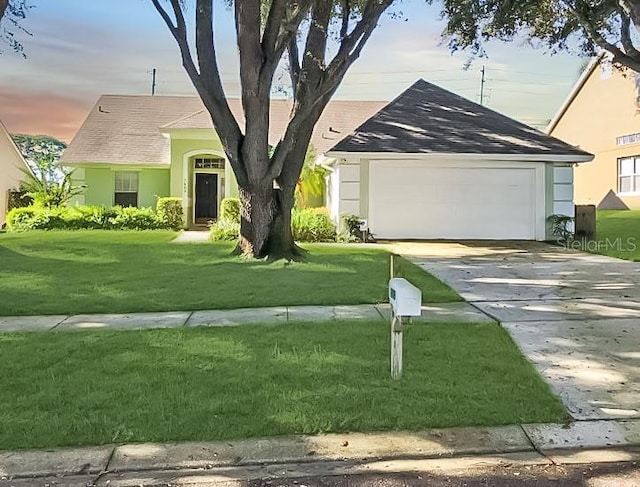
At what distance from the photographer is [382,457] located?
4031mm

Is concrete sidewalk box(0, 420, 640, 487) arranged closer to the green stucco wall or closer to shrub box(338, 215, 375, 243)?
shrub box(338, 215, 375, 243)

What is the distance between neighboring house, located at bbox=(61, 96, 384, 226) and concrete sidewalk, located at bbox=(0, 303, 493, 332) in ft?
49.5

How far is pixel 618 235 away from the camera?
18.7m

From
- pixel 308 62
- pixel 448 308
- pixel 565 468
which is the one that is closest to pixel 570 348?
pixel 448 308

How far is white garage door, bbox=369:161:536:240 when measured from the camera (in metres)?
18.5

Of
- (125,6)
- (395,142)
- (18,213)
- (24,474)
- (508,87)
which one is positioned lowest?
(24,474)

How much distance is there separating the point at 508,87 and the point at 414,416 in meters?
45.1

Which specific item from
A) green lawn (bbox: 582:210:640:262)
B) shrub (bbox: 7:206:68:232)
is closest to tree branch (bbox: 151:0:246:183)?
green lawn (bbox: 582:210:640:262)

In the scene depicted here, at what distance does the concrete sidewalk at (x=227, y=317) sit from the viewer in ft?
24.6

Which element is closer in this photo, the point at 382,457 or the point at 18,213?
the point at 382,457

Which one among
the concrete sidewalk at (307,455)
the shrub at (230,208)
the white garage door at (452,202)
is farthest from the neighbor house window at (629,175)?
the concrete sidewalk at (307,455)

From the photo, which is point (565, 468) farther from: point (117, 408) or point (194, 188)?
Result: point (194, 188)

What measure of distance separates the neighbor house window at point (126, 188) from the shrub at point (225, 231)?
7673 millimetres

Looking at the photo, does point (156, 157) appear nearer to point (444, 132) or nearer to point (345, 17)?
point (444, 132)
